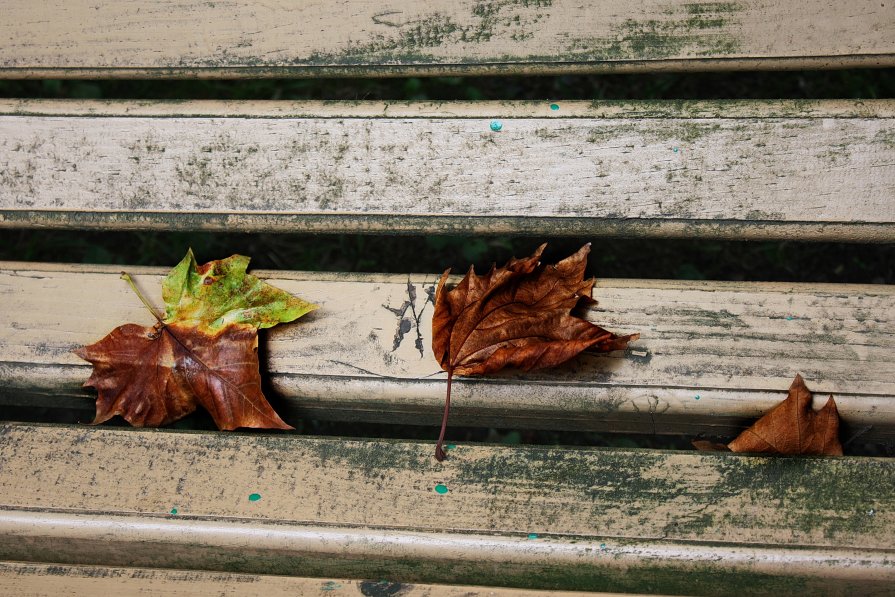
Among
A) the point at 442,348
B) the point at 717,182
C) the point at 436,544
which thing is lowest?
the point at 436,544

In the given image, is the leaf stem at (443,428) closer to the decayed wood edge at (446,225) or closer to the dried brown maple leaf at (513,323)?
the dried brown maple leaf at (513,323)

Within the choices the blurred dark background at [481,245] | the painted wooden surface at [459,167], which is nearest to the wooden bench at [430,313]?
the painted wooden surface at [459,167]

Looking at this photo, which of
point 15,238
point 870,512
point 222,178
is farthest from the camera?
point 15,238

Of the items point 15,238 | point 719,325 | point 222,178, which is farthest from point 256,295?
point 15,238

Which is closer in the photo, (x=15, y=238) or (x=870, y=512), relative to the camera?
(x=870, y=512)

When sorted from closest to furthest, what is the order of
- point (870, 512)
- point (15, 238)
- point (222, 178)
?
point (870, 512) → point (222, 178) → point (15, 238)

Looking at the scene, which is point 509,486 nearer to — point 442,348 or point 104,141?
point 442,348
